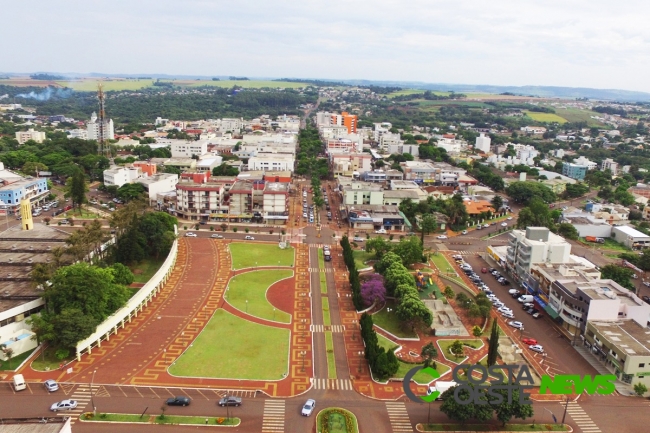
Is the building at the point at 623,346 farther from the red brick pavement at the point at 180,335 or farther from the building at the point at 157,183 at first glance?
the building at the point at 157,183

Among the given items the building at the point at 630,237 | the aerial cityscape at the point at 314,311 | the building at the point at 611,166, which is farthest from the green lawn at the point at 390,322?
the building at the point at 611,166

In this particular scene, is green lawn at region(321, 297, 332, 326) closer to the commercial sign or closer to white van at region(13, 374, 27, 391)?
the commercial sign

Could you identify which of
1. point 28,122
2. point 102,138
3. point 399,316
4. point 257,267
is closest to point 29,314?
point 257,267

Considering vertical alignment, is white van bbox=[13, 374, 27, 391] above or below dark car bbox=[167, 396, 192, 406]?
above

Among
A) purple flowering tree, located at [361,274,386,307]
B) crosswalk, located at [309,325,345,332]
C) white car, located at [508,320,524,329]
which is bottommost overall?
crosswalk, located at [309,325,345,332]

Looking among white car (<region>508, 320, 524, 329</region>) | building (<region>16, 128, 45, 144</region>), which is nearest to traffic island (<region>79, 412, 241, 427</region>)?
white car (<region>508, 320, 524, 329</region>)

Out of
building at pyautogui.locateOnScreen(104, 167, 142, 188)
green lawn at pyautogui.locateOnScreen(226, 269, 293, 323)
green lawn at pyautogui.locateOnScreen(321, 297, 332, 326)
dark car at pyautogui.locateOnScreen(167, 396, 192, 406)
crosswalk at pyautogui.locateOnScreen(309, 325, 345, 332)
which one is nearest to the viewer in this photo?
dark car at pyautogui.locateOnScreen(167, 396, 192, 406)

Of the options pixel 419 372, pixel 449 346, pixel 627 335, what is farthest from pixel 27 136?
pixel 627 335
